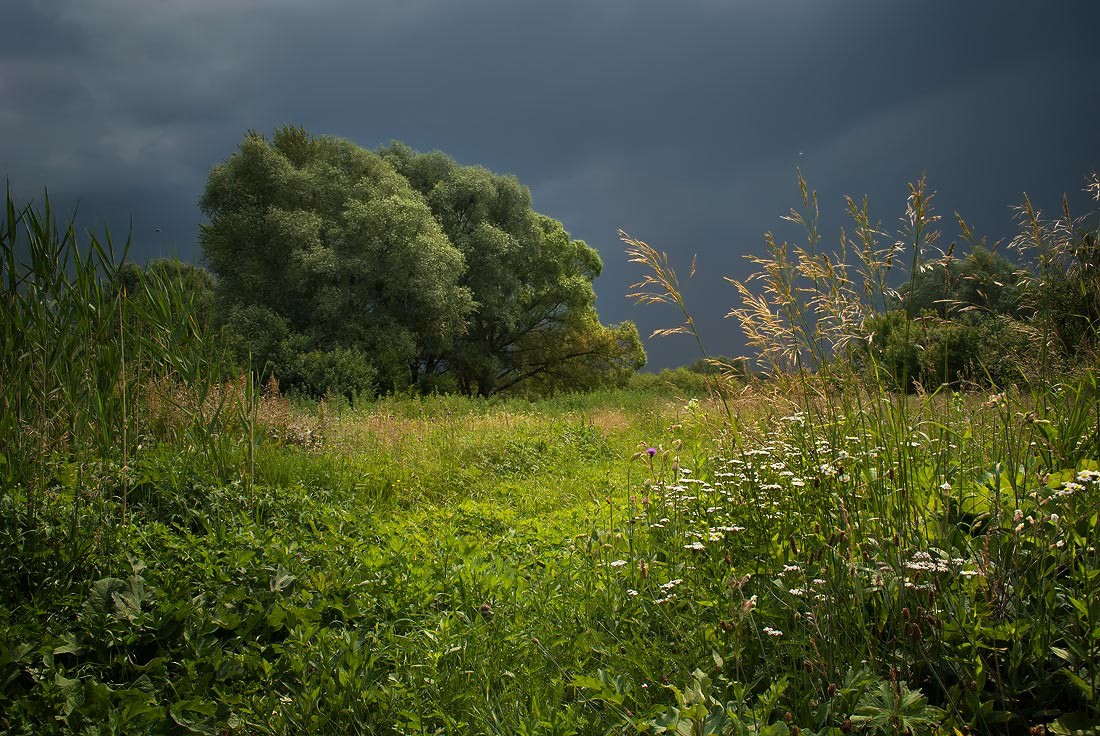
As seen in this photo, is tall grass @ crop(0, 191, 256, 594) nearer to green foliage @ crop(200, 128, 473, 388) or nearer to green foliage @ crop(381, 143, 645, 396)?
green foliage @ crop(200, 128, 473, 388)

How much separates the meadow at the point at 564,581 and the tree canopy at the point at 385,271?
40.3 ft

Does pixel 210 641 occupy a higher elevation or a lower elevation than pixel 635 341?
lower

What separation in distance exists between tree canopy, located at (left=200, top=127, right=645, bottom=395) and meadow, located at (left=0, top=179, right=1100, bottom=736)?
1227 cm

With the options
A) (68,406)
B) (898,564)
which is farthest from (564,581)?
(68,406)

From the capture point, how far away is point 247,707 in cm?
250

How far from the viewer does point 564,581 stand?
10.7 feet

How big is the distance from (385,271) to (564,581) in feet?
57.0

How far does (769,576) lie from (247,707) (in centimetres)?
217

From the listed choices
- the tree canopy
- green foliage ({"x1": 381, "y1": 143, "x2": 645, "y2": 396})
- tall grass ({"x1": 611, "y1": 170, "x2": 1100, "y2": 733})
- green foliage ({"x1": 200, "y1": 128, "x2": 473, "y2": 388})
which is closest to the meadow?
tall grass ({"x1": 611, "y1": 170, "x2": 1100, "y2": 733})

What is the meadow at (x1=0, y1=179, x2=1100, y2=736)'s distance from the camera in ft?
6.29

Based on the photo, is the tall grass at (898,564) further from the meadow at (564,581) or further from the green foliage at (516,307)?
the green foliage at (516,307)

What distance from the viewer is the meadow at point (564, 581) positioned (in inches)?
75.5

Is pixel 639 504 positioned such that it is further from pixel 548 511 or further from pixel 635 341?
pixel 635 341

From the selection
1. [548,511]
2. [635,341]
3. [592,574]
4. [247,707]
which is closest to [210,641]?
[247,707]
